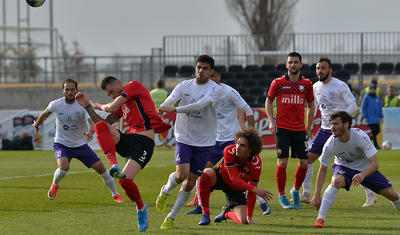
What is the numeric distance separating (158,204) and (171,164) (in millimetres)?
10135

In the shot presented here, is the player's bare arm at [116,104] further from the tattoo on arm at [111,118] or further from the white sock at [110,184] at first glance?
the white sock at [110,184]

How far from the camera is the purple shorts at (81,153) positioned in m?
13.0

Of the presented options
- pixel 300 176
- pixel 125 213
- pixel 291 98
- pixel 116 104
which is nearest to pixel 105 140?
pixel 116 104

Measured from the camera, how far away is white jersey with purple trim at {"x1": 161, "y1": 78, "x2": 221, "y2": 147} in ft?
32.6

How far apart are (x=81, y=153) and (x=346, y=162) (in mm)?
5006

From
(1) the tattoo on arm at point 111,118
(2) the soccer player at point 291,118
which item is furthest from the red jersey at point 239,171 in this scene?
(2) the soccer player at point 291,118

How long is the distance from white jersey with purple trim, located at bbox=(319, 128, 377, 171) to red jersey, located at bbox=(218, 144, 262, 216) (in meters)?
0.93

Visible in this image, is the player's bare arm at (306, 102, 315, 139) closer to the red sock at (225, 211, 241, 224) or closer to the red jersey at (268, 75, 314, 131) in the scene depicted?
the red jersey at (268, 75, 314, 131)

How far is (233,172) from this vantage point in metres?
9.38

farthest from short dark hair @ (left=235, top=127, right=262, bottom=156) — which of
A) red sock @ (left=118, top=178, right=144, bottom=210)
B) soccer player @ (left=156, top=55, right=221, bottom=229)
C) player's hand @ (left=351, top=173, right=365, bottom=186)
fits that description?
red sock @ (left=118, top=178, right=144, bottom=210)

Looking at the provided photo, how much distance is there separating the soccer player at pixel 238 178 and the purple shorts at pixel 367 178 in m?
1.00

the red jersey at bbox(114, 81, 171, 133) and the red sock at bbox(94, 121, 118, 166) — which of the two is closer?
the red sock at bbox(94, 121, 118, 166)

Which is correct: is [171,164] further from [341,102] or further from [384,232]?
[384,232]

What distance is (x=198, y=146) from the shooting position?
1002 cm
